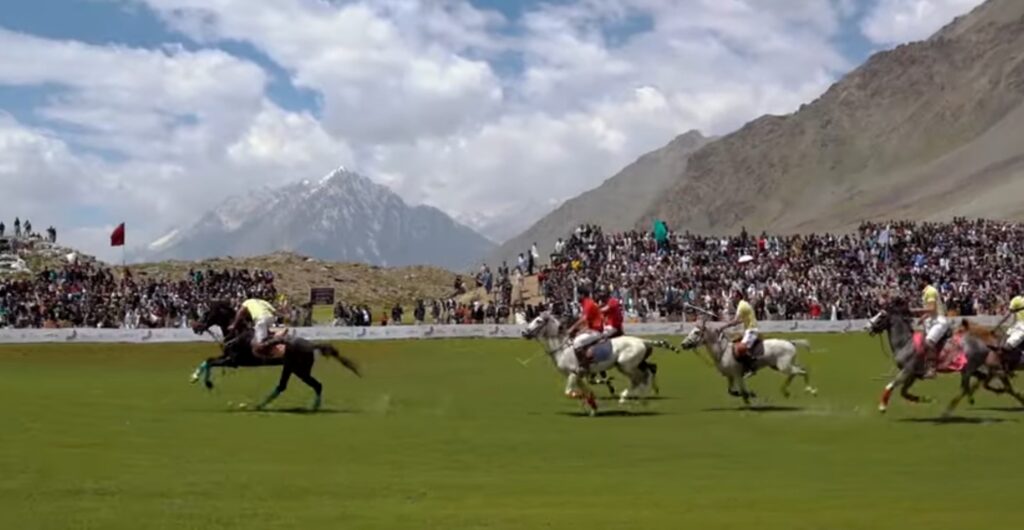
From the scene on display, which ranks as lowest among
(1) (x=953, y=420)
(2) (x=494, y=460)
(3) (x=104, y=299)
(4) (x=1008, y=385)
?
(2) (x=494, y=460)

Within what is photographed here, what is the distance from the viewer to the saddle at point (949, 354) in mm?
25688

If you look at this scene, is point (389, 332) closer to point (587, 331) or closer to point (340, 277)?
point (587, 331)

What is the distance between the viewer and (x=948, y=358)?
1017 inches

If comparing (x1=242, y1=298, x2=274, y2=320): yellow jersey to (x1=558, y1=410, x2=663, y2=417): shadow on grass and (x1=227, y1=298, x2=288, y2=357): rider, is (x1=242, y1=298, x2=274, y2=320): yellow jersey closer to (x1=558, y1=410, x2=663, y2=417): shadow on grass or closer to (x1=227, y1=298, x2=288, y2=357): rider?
A: (x1=227, y1=298, x2=288, y2=357): rider

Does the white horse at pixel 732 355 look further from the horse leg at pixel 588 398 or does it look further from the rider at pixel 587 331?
the horse leg at pixel 588 398

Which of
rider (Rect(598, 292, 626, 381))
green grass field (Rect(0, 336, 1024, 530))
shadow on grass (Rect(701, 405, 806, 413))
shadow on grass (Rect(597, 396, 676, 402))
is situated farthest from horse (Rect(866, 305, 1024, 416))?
shadow on grass (Rect(597, 396, 676, 402))

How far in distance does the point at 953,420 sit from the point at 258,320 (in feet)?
46.2

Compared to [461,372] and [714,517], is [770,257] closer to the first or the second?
[461,372]

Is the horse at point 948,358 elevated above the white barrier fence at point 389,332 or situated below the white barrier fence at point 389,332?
below

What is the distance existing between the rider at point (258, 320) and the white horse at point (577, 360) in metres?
5.45

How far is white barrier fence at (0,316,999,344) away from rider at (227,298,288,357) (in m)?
24.1

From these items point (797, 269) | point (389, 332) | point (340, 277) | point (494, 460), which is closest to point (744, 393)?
point (494, 460)

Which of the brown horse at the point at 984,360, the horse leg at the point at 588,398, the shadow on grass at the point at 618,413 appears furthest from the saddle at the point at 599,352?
the brown horse at the point at 984,360

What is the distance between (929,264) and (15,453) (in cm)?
5174
